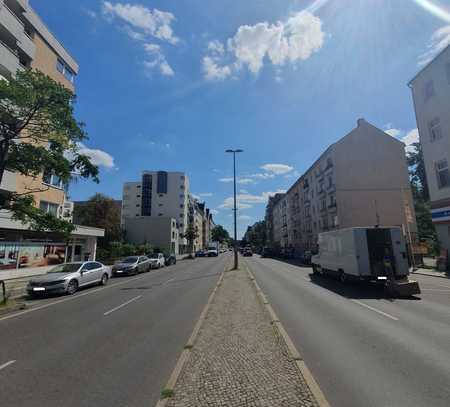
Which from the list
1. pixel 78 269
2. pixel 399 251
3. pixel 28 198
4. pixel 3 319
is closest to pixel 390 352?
pixel 399 251

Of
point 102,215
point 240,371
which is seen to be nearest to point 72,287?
point 240,371

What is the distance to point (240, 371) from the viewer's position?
4.21 metres

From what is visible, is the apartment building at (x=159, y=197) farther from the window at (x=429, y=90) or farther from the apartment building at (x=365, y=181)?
the window at (x=429, y=90)

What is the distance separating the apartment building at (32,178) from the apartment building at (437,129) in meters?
28.5

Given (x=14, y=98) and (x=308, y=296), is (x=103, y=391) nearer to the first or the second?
(x=308, y=296)

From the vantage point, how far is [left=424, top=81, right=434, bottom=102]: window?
2161cm

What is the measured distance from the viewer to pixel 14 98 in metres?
8.91

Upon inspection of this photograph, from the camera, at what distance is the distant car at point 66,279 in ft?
40.0

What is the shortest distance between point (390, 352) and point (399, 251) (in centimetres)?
900

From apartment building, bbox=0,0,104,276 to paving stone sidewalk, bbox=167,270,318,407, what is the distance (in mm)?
14962

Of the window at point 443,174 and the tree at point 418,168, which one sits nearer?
the window at point 443,174

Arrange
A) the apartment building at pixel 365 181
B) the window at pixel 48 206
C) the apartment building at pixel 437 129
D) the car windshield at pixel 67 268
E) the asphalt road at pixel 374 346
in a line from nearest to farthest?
1. the asphalt road at pixel 374 346
2. the car windshield at pixel 67 268
3. the apartment building at pixel 437 129
4. the window at pixel 48 206
5. the apartment building at pixel 365 181

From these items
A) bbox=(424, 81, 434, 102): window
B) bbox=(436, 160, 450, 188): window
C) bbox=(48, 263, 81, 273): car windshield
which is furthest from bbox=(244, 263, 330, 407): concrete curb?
bbox=(424, 81, 434, 102): window

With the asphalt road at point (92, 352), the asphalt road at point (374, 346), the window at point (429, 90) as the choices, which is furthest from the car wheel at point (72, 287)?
the window at point (429, 90)
